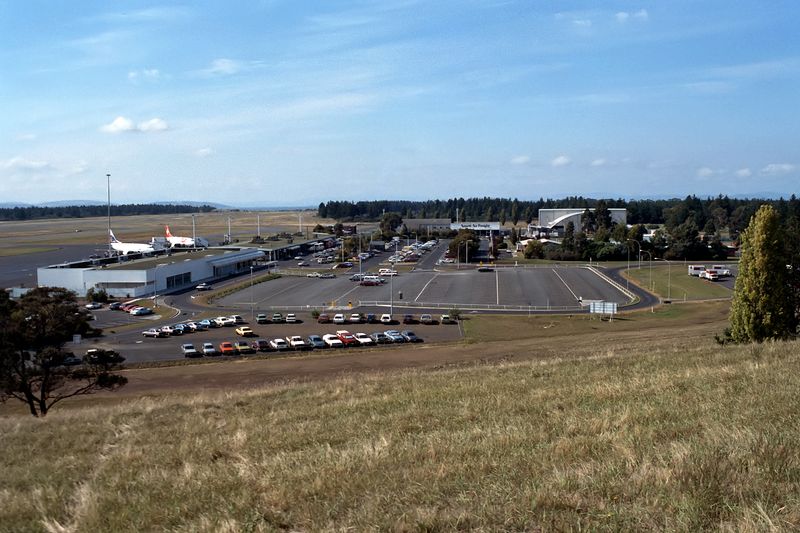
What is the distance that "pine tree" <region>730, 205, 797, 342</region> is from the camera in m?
19.7

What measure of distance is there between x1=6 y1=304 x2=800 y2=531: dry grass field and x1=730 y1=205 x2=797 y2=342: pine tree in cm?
728

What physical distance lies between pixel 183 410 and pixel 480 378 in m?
6.22

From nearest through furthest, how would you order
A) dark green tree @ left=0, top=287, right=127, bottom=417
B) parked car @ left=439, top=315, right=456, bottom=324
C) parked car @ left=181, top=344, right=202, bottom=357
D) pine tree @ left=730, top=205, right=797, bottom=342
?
1. pine tree @ left=730, top=205, right=797, bottom=342
2. dark green tree @ left=0, top=287, right=127, bottom=417
3. parked car @ left=181, top=344, right=202, bottom=357
4. parked car @ left=439, top=315, right=456, bottom=324

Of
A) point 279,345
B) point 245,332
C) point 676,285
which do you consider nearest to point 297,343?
point 279,345

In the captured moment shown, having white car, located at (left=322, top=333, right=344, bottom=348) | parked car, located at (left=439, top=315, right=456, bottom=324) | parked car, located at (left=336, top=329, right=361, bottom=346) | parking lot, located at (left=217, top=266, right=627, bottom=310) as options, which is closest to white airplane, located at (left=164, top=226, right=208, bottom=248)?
parking lot, located at (left=217, top=266, right=627, bottom=310)

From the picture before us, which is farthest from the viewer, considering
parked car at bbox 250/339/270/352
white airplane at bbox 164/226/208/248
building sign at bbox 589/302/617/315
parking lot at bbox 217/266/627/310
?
white airplane at bbox 164/226/208/248

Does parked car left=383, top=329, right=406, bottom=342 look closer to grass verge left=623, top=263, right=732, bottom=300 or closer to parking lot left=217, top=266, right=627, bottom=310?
parking lot left=217, top=266, right=627, bottom=310

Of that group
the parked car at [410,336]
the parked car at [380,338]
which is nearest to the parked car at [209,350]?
the parked car at [380,338]

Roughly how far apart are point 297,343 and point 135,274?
93.3 feet

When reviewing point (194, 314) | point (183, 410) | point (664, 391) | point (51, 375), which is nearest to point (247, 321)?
point (194, 314)

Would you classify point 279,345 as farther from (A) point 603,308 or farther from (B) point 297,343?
(A) point 603,308

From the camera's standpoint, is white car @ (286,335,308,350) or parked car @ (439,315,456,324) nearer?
white car @ (286,335,308,350)

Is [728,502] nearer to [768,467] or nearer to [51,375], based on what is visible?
[768,467]

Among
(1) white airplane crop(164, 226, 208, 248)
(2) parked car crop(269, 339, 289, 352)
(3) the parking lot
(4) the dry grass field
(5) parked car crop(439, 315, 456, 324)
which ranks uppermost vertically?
(4) the dry grass field
